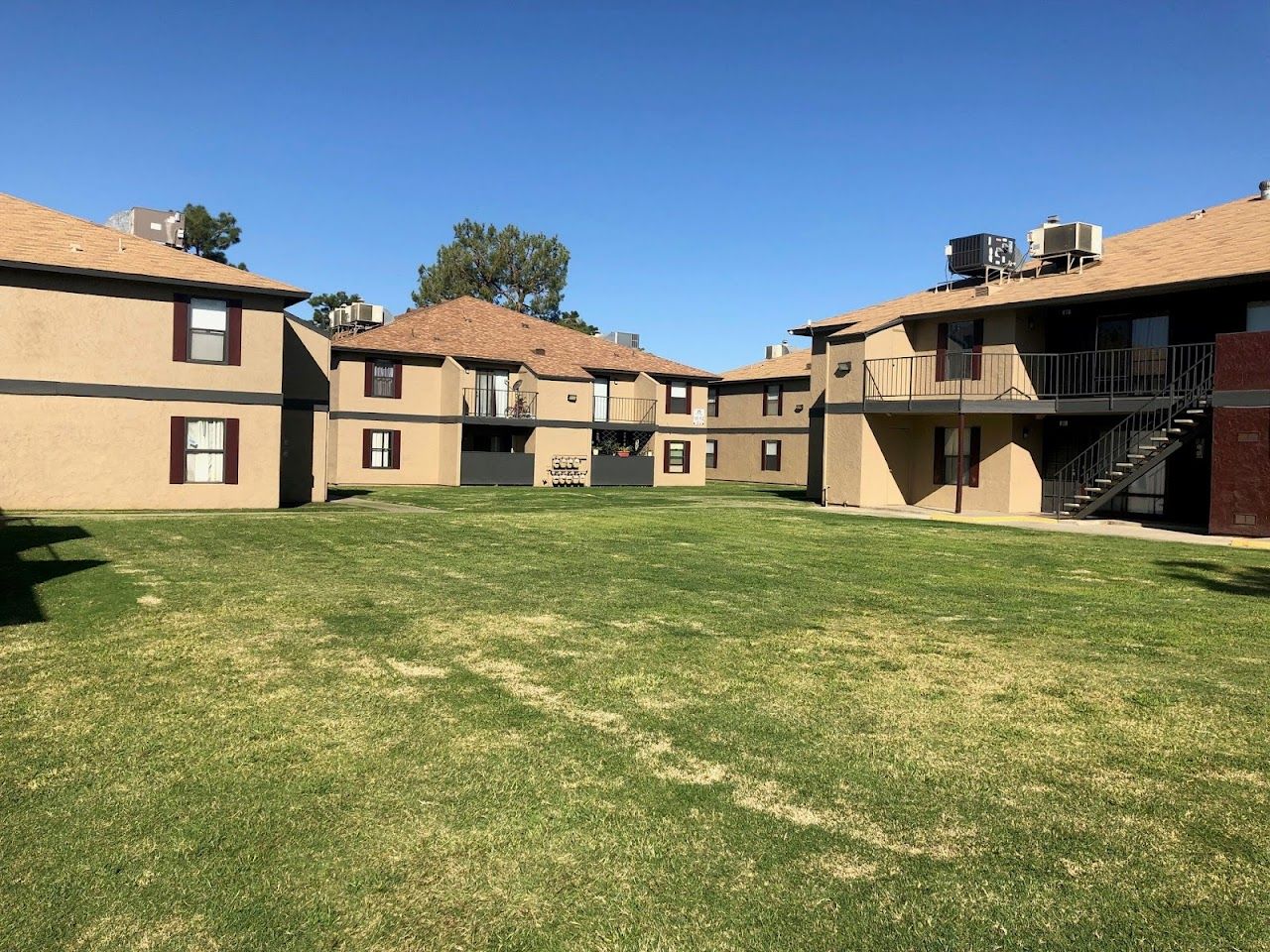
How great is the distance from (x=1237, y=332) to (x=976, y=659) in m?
16.9

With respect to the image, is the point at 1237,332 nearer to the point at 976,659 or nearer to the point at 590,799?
the point at 976,659

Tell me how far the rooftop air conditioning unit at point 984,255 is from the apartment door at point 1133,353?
4509 mm

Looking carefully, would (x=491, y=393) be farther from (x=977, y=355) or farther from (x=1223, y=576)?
(x=1223, y=576)

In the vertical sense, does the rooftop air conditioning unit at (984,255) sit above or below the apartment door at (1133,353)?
above

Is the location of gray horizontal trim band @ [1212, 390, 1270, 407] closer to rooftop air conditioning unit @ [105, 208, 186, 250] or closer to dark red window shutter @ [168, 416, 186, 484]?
dark red window shutter @ [168, 416, 186, 484]

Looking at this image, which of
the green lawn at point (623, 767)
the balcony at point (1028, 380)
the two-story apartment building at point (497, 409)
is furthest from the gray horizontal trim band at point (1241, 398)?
the two-story apartment building at point (497, 409)

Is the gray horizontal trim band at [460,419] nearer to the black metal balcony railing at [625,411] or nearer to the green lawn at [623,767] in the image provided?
the black metal balcony railing at [625,411]

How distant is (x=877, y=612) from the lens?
10.0 m

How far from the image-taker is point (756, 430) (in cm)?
4794

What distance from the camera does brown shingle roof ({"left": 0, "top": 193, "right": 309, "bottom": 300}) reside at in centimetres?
2053

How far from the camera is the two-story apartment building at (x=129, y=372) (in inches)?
806

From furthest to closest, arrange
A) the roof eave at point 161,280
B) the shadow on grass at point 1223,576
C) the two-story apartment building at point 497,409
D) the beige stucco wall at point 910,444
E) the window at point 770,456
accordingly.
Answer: the window at point 770,456 → the two-story apartment building at point 497,409 → the beige stucco wall at point 910,444 → the roof eave at point 161,280 → the shadow on grass at point 1223,576

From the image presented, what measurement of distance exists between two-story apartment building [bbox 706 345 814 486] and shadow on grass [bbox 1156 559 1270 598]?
29300mm

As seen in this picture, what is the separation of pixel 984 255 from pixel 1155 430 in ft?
29.7
